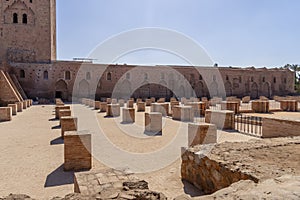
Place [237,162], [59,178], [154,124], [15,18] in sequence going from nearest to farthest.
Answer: [237,162] → [59,178] → [154,124] → [15,18]

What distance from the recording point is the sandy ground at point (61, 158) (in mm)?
4766

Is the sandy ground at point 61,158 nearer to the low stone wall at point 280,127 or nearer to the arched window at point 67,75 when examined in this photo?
the low stone wall at point 280,127

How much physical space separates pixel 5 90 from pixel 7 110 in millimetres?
10044

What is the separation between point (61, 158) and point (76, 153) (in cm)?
101

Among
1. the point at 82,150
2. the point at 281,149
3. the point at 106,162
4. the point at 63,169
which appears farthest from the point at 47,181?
the point at 281,149

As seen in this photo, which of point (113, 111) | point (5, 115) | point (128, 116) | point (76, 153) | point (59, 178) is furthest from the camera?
point (113, 111)

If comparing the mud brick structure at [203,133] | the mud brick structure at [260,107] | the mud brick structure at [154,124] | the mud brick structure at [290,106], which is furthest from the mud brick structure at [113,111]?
the mud brick structure at [290,106]

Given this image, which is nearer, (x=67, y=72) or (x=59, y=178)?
(x=59, y=178)

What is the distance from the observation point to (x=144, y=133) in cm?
995

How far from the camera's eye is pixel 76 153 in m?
5.88

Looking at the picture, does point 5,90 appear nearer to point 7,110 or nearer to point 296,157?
point 7,110

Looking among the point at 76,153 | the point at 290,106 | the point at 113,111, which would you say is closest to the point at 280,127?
the point at 76,153

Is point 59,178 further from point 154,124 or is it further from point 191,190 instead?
point 154,124

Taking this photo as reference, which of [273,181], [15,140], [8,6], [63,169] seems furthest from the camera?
[8,6]
